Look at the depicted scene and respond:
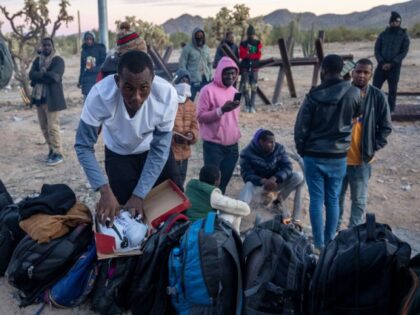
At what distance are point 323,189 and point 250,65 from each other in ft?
21.3

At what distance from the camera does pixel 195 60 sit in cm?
852

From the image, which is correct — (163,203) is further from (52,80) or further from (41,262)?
(52,80)

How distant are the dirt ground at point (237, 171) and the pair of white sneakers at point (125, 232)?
2.01 feet

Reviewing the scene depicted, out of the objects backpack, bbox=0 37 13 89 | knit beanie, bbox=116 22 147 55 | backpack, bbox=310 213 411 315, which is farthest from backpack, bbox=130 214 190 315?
backpack, bbox=0 37 13 89

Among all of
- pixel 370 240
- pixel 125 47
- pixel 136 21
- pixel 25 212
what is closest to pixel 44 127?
pixel 125 47

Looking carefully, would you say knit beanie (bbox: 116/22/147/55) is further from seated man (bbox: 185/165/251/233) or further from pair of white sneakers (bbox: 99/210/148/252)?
pair of white sneakers (bbox: 99/210/148/252)

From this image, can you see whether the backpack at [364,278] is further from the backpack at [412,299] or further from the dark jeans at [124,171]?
the dark jeans at [124,171]

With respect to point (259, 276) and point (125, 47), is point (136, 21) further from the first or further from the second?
point (259, 276)

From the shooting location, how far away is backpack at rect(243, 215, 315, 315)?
89.0 inches

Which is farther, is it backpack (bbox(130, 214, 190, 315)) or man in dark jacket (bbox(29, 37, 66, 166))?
man in dark jacket (bbox(29, 37, 66, 166))

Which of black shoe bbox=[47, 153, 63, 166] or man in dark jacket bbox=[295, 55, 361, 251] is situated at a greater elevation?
man in dark jacket bbox=[295, 55, 361, 251]

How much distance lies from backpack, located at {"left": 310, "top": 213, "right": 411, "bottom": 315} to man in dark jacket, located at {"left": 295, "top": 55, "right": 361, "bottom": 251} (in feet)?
4.69

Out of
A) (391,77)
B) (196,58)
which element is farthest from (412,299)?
(391,77)

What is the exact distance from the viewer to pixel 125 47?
3848 millimetres
